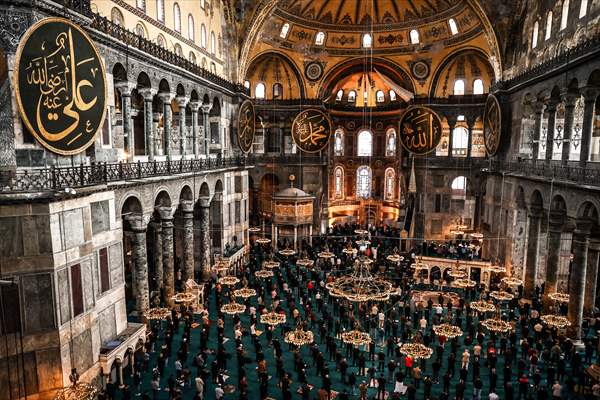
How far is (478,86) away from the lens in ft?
80.1

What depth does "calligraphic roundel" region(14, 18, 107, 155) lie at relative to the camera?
7641mm

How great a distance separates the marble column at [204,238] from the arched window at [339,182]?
558 inches

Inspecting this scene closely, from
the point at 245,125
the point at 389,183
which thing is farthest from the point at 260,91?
the point at 389,183

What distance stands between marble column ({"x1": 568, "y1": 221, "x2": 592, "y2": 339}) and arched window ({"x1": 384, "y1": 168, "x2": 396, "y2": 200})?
17650 millimetres

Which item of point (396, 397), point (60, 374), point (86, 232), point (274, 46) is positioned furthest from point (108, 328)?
point (274, 46)

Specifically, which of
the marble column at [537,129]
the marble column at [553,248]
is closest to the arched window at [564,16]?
the marble column at [537,129]

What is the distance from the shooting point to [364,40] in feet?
85.3

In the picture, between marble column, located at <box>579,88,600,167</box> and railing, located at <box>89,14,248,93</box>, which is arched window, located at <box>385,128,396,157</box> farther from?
marble column, located at <box>579,88,600,167</box>

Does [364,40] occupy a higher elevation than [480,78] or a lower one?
higher

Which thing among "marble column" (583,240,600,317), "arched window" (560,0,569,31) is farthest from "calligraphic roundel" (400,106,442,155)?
"marble column" (583,240,600,317)

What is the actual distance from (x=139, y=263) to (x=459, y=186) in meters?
19.1

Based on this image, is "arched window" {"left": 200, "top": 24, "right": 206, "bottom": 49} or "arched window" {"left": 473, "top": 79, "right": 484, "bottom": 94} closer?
"arched window" {"left": 200, "top": 24, "right": 206, "bottom": 49}

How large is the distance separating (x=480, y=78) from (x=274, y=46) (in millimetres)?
11923

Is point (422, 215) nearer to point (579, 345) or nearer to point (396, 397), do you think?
point (579, 345)
